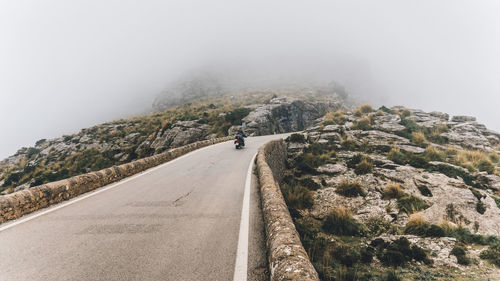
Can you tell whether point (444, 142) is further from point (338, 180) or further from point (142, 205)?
point (142, 205)

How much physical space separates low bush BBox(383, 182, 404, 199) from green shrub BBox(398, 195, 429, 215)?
0.86ft

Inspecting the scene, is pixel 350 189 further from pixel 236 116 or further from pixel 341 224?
pixel 236 116

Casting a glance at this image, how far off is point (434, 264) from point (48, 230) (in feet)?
28.1

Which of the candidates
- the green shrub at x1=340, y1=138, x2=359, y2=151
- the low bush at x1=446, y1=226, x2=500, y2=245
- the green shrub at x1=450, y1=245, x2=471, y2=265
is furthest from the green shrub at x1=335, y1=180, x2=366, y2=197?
the green shrub at x1=340, y1=138, x2=359, y2=151

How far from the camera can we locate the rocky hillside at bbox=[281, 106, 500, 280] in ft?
15.4

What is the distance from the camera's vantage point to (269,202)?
438 cm

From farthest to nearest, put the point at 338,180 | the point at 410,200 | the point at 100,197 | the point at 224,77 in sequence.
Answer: the point at 224,77
the point at 338,180
the point at 410,200
the point at 100,197

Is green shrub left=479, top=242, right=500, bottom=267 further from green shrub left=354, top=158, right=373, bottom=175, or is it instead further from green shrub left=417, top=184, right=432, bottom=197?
green shrub left=354, top=158, right=373, bottom=175

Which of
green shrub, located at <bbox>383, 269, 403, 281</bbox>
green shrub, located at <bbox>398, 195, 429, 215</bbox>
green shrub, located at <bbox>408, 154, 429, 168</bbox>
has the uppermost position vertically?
green shrub, located at <bbox>383, 269, 403, 281</bbox>

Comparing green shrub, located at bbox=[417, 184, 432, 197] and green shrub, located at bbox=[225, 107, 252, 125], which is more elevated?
green shrub, located at bbox=[225, 107, 252, 125]

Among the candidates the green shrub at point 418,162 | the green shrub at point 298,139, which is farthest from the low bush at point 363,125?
the green shrub at point 418,162

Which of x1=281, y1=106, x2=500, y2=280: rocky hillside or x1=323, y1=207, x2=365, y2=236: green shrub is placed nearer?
x1=281, y1=106, x2=500, y2=280: rocky hillside

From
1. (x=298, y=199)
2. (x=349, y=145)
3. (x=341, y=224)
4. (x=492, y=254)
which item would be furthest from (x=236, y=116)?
(x=492, y=254)

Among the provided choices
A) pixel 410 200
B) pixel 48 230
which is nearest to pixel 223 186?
pixel 48 230
